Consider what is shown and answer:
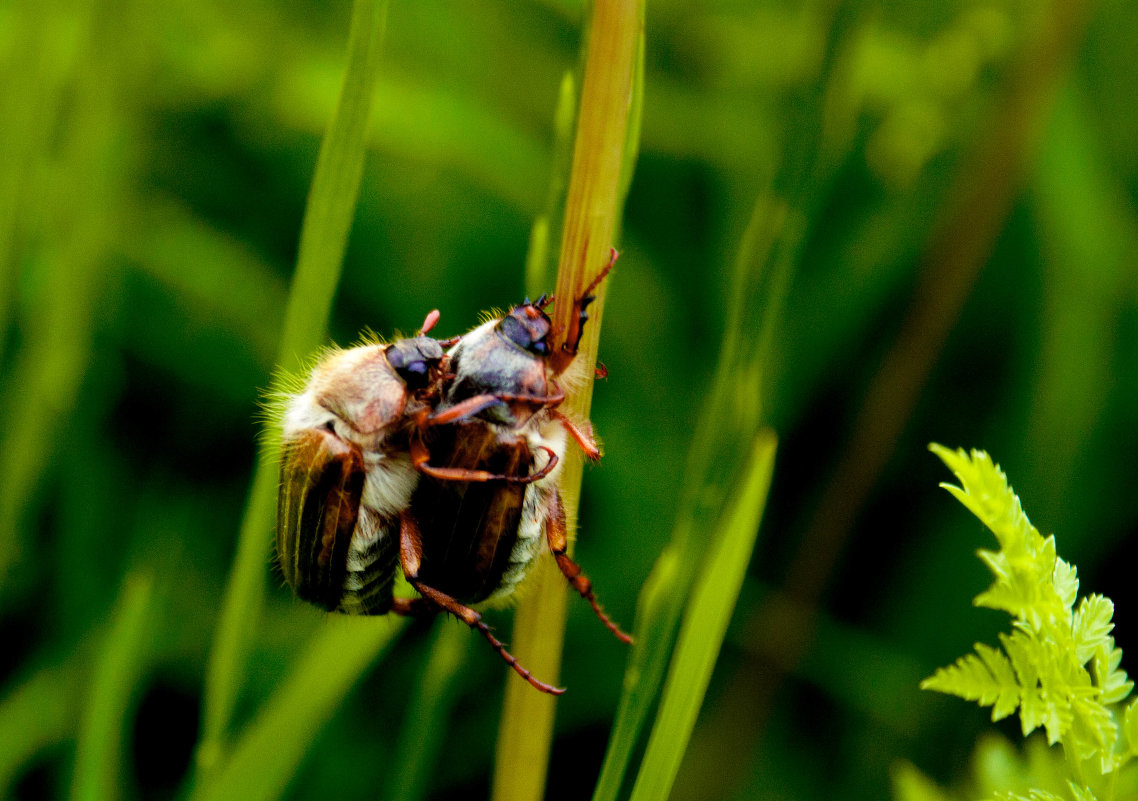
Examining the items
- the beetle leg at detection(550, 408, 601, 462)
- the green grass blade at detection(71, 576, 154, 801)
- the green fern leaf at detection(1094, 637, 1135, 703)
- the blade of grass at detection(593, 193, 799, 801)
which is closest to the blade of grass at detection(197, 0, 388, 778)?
the green grass blade at detection(71, 576, 154, 801)

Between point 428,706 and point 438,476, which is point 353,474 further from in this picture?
point 428,706

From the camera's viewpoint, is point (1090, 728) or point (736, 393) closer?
point (1090, 728)

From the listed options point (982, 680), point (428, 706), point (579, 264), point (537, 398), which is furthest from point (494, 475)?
point (982, 680)

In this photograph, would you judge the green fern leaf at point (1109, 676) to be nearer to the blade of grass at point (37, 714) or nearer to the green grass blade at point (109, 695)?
the green grass blade at point (109, 695)

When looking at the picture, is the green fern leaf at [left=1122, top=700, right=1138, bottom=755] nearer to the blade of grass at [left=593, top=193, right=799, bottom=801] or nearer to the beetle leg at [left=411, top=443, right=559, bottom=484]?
the blade of grass at [left=593, top=193, right=799, bottom=801]

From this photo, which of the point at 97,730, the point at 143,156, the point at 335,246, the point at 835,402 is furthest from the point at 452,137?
the point at 97,730

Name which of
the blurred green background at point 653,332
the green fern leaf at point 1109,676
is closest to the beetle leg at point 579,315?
the green fern leaf at point 1109,676
